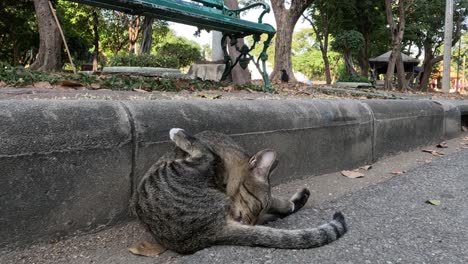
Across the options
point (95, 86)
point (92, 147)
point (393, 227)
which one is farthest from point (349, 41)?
point (92, 147)

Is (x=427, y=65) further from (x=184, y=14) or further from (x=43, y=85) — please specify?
(x=43, y=85)

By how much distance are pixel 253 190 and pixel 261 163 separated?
170 millimetres

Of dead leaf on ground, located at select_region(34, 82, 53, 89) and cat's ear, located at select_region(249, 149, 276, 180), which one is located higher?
dead leaf on ground, located at select_region(34, 82, 53, 89)

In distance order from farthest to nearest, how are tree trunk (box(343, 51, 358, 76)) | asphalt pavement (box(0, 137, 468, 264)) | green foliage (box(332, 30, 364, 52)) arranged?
tree trunk (box(343, 51, 358, 76)) → green foliage (box(332, 30, 364, 52)) → asphalt pavement (box(0, 137, 468, 264))

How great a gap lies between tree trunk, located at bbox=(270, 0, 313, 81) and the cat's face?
36.5ft

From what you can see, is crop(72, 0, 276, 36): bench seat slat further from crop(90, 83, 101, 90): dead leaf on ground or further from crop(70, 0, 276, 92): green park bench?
crop(90, 83, 101, 90): dead leaf on ground

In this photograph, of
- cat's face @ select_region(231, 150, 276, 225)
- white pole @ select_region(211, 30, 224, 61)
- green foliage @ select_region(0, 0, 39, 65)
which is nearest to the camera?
cat's face @ select_region(231, 150, 276, 225)

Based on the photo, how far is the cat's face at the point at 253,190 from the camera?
2186 mm

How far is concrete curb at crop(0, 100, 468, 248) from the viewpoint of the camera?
6.00ft

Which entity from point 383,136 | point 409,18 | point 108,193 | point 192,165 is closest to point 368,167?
point 383,136

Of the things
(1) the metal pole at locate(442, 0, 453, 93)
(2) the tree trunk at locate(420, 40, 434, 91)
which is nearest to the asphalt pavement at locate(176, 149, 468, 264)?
(1) the metal pole at locate(442, 0, 453, 93)

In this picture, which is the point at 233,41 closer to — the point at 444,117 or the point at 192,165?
the point at 444,117

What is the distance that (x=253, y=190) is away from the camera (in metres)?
2.28

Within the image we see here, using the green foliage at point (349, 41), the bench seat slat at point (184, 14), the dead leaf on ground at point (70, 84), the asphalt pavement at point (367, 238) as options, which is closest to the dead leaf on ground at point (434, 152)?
the asphalt pavement at point (367, 238)
